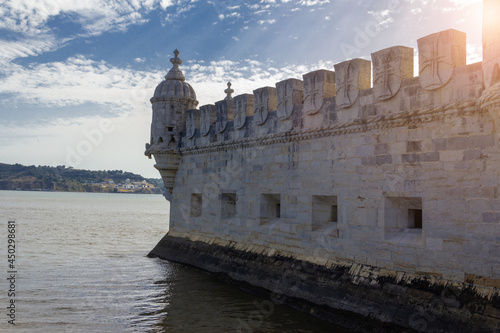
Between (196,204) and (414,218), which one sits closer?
(414,218)

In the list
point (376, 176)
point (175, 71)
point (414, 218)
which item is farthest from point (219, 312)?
point (175, 71)

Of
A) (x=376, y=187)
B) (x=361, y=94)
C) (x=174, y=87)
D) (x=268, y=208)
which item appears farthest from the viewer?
(x=174, y=87)

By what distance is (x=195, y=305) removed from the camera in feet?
36.4

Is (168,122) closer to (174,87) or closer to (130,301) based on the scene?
(174,87)

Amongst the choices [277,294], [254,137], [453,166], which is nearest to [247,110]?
[254,137]

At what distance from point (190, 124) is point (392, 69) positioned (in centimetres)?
879

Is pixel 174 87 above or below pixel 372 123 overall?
above

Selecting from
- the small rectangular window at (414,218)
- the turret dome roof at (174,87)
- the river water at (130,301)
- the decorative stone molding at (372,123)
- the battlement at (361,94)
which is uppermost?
the turret dome roof at (174,87)

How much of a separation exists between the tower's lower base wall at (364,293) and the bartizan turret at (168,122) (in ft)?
16.6

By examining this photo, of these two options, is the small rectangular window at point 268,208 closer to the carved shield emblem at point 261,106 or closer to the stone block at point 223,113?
the carved shield emblem at point 261,106

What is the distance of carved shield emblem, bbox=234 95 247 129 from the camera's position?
13.4m

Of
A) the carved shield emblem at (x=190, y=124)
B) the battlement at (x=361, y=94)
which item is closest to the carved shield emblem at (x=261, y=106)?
the battlement at (x=361, y=94)

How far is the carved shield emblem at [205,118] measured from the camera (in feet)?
50.0

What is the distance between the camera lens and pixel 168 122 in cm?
1703
